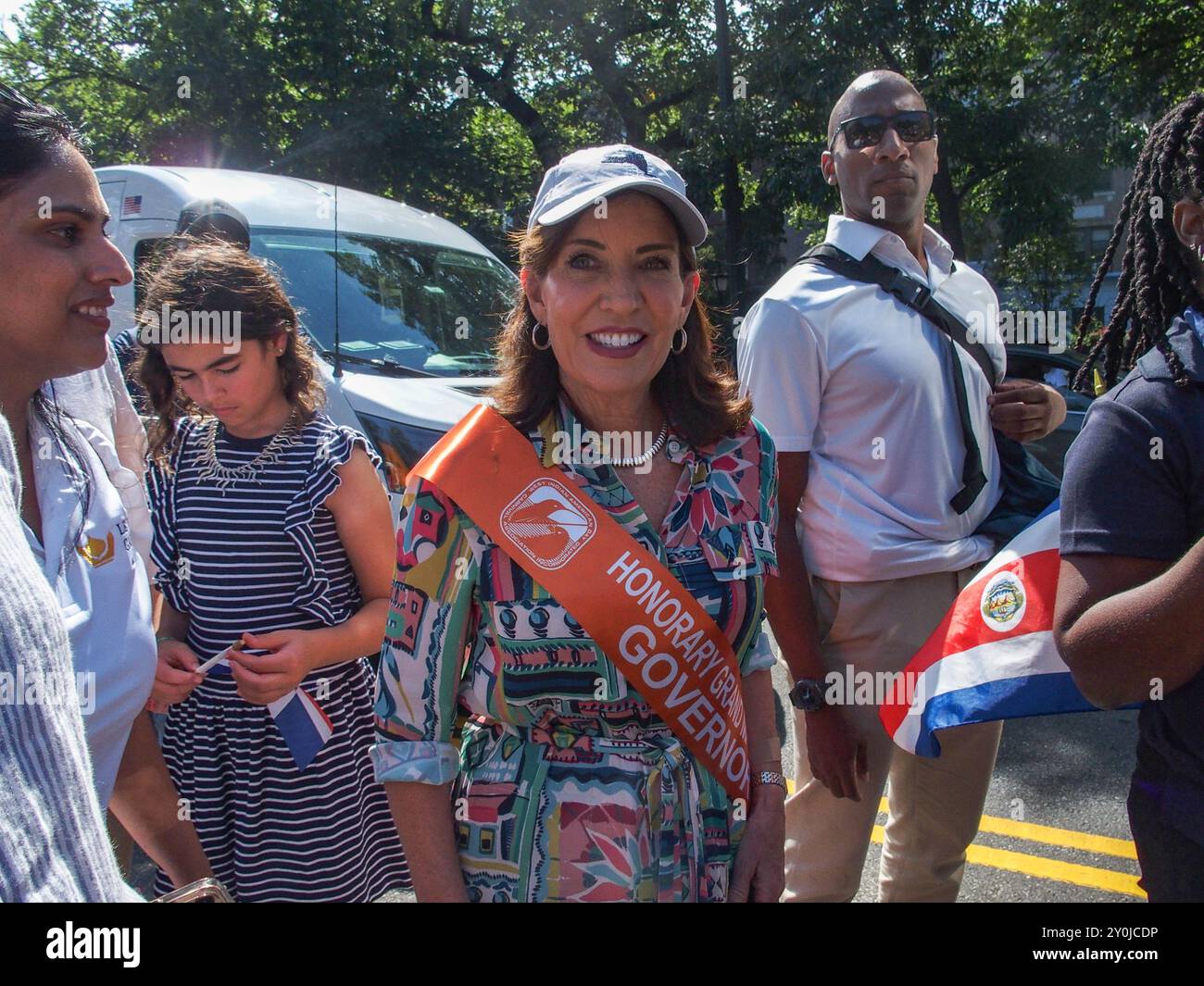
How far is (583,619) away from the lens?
1.66 metres

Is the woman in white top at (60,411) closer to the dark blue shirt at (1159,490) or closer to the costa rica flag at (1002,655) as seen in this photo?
the costa rica flag at (1002,655)

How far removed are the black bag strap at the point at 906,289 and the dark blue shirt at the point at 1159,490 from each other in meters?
0.94

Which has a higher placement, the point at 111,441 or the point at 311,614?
the point at 111,441

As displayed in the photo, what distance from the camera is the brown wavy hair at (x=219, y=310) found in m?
2.59

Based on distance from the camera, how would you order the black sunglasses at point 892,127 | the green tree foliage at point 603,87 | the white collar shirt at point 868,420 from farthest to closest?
the green tree foliage at point 603,87, the black sunglasses at point 892,127, the white collar shirt at point 868,420

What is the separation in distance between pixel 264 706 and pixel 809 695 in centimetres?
130

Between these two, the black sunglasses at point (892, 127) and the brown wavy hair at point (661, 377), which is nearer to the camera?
the brown wavy hair at point (661, 377)

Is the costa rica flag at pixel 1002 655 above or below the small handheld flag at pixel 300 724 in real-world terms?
above

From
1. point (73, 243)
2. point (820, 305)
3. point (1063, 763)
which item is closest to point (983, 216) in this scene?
point (1063, 763)

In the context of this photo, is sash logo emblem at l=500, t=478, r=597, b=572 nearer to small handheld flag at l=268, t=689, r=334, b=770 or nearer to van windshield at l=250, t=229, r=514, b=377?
small handheld flag at l=268, t=689, r=334, b=770

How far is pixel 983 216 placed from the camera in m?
19.2

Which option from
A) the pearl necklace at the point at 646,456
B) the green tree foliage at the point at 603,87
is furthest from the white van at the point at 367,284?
the green tree foliage at the point at 603,87
